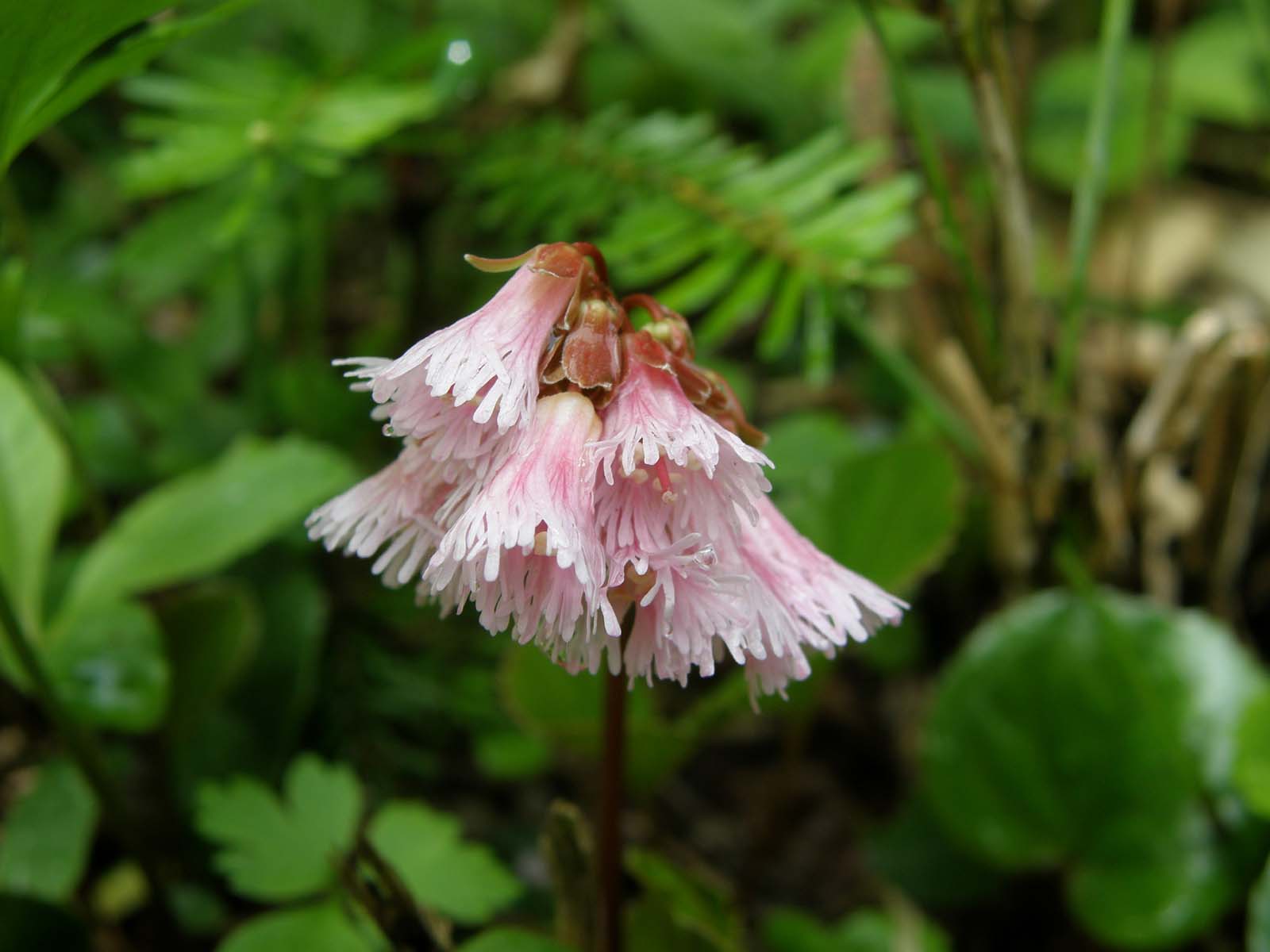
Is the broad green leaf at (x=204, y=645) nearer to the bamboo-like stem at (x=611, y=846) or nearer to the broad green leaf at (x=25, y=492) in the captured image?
the broad green leaf at (x=25, y=492)

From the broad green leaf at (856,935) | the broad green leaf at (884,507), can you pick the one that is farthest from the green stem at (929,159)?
the broad green leaf at (856,935)

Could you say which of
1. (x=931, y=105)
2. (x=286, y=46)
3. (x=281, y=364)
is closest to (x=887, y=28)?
(x=931, y=105)

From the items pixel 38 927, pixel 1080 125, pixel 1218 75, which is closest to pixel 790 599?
pixel 38 927

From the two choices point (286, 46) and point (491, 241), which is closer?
point (286, 46)

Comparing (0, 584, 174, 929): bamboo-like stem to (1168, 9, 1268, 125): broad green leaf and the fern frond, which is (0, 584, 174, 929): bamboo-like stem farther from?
(1168, 9, 1268, 125): broad green leaf

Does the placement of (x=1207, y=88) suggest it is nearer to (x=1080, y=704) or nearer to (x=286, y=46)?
(x=1080, y=704)

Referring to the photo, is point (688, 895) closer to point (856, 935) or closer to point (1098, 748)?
point (856, 935)

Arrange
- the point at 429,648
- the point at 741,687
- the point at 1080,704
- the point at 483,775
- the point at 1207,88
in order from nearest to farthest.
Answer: the point at 741,687 → the point at 1080,704 → the point at 429,648 → the point at 483,775 → the point at 1207,88
